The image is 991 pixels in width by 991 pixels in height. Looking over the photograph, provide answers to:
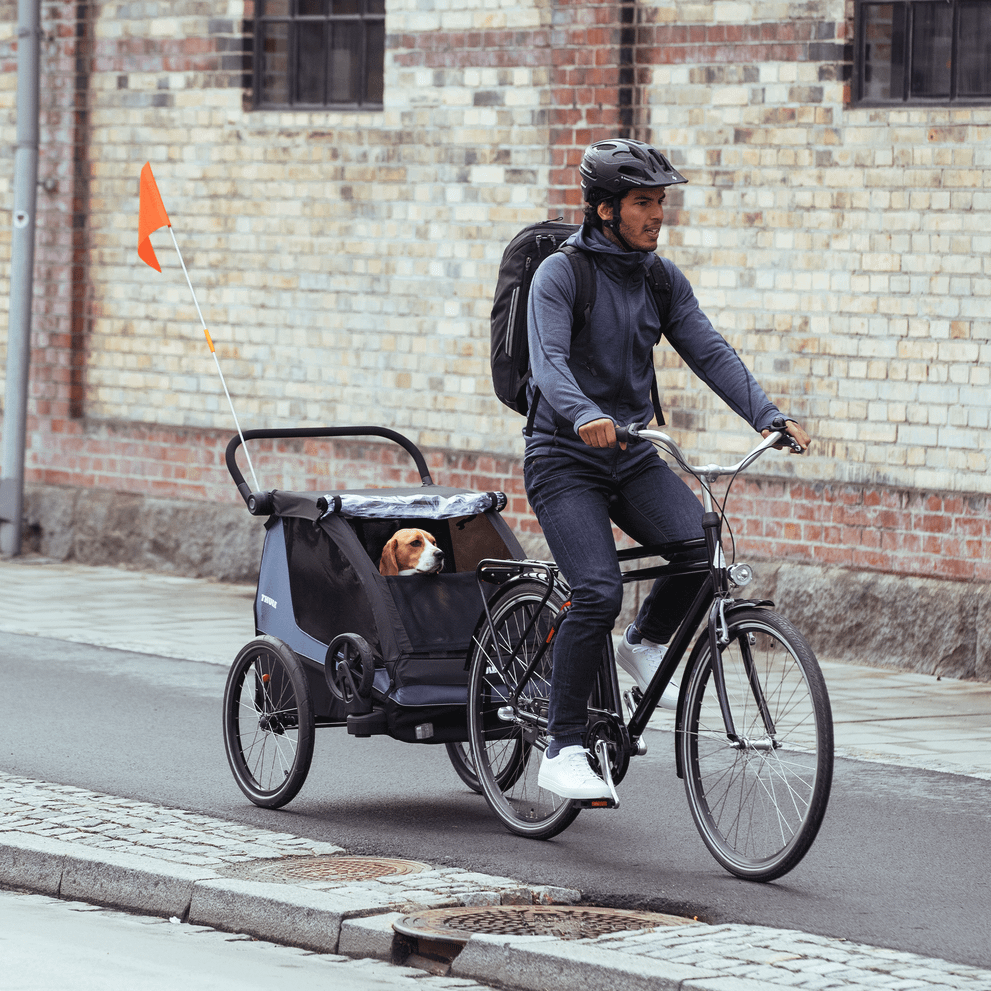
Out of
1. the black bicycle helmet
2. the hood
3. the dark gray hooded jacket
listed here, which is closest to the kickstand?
the dark gray hooded jacket

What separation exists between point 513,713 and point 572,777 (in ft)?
1.50

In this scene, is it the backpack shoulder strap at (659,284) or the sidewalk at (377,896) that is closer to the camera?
the sidewalk at (377,896)

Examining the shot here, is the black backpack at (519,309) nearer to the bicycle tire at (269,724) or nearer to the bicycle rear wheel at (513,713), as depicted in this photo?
the bicycle rear wheel at (513,713)

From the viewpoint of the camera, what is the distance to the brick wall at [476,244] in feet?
35.3

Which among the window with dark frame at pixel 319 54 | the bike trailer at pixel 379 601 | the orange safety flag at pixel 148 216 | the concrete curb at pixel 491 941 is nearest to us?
the concrete curb at pixel 491 941

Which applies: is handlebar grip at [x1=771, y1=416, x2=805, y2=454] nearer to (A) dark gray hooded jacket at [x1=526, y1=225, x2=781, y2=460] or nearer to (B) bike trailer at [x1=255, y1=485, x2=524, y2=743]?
(A) dark gray hooded jacket at [x1=526, y1=225, x2=781, y2=460]

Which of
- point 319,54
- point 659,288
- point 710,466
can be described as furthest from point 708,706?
point 319,54

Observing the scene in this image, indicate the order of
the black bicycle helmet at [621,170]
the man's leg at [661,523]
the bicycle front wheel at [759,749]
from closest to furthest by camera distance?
1. the bicycle front wheel at [759,749]
2. the black bicycle helmet at [621,170]
3. the man's leg at [661,523]

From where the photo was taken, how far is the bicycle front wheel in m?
5.82

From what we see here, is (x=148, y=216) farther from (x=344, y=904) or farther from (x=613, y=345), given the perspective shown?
(x=344, y=904)

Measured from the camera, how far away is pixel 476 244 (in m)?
12.6

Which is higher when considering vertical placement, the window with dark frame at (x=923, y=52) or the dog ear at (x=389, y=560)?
the window with dark frame at (x=923, y=52)

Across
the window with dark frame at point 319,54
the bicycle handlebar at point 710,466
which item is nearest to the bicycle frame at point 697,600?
the bicycle handlebar at point 710,466

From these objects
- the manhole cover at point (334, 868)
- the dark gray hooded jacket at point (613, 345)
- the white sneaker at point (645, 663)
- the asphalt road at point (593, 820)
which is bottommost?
the asphalt road at point (593, 820)
